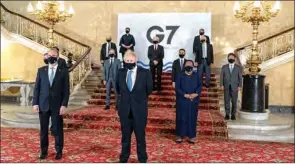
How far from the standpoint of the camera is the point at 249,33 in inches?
500

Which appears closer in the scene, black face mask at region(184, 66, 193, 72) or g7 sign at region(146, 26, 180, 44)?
black face mask at region(184, 66, 193, 72)

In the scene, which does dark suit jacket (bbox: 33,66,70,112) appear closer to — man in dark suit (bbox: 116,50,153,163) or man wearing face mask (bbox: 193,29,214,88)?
man in dark suit (bbox: 116,50,153,163)

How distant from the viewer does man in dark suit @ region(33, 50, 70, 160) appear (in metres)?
4.92

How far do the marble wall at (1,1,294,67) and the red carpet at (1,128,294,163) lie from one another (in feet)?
22.3

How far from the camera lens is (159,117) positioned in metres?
7.75

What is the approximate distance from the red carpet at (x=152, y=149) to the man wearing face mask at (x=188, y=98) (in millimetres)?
265

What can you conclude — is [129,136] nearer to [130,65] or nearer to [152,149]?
[130,65]

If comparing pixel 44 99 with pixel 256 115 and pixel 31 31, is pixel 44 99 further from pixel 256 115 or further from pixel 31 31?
pixel 31 31

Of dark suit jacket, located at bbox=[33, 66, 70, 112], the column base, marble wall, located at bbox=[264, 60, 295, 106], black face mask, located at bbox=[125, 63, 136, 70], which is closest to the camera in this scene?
black face mask, located at bbox=[125, 63, 136, 70]

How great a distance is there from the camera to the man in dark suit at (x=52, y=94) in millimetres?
4918

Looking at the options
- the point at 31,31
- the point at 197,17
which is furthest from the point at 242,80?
the point at 31,31

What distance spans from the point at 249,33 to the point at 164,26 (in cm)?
299

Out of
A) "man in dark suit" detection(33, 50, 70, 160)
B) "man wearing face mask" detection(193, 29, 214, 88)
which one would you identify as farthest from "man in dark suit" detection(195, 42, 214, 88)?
"man in dark suit" detection(33, 50, 70, 160)

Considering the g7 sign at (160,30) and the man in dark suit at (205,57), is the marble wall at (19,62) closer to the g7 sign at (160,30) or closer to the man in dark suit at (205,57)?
the g7 sign at (160,30)
